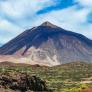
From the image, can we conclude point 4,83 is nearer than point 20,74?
Yes

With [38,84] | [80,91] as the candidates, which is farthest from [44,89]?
[80,91]

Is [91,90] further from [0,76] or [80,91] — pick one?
[0,76]

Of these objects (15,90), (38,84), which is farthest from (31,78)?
(15,90)

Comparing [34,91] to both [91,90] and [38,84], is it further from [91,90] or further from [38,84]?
[91,90]

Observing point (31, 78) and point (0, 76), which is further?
point (31, 78)

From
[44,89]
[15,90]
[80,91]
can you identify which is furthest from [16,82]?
[80,91]

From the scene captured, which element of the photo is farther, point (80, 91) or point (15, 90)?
point (80, 91)

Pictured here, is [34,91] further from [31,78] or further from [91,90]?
[91,90]
